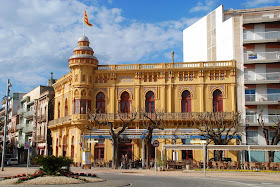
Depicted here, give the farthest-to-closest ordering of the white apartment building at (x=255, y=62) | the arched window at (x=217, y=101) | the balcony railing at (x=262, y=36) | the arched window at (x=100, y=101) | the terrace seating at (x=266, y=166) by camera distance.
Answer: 1. the arched window at (x=100, y=101)
2. the arched window at (x=217, y=101)
3. the balcony railing at (x=262, y=36)
4. the white apartment building at (x=255, y=62)
5. the terrace seating at (x=266, y=166)

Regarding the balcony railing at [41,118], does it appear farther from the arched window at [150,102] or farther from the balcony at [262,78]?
the balcony at [262,78]

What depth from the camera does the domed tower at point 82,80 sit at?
1782 inches

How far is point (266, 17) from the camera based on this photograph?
43719 millimetres

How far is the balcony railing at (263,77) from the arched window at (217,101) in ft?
11.1

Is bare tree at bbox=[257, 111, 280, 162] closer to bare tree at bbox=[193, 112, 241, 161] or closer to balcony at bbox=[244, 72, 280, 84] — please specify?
bare tree at bbox=[193, 112, 241, 161]


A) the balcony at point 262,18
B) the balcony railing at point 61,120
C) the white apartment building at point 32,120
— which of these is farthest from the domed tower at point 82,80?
the balcony at point 262,18

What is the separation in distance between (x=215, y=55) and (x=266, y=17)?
7.83m

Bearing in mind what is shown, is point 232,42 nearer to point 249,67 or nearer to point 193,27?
point 249,67

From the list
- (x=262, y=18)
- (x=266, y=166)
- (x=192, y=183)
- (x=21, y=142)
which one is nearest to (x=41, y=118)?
(x=21, y=142)

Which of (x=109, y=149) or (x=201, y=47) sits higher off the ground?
(x=201, y=47)

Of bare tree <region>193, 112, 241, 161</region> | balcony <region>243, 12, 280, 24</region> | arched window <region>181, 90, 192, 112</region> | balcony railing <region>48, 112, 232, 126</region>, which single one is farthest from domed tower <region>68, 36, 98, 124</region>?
balcony <region>243, 12, 280, 24</region>

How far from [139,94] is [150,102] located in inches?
62.8

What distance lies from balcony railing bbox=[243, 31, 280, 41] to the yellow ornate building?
3.62m

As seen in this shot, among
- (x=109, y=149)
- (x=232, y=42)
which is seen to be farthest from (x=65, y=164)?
(x=232, y=42)
